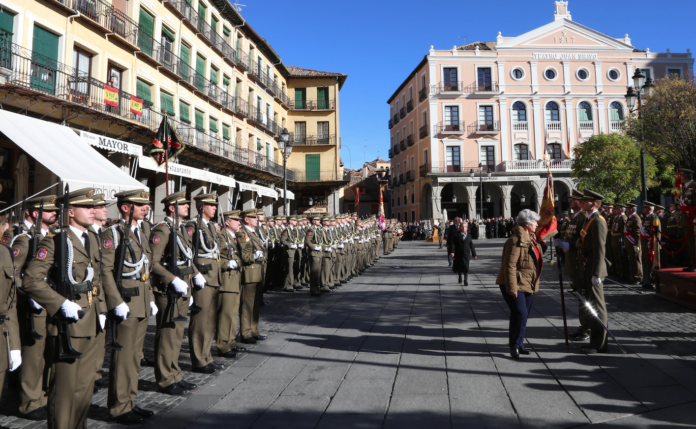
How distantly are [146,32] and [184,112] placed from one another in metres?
4.01

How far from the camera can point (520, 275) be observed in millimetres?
5723

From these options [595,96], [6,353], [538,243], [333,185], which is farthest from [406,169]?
[6,353]

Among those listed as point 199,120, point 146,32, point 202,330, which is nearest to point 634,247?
point 202,330

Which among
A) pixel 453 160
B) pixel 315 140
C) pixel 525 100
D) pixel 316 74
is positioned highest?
pixel 316 74

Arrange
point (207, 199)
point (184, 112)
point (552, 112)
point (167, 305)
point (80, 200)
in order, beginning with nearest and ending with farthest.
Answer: point (80, 200) → point (167, 305) → point (207, 199) → point (184, 112) → point (552, 112)

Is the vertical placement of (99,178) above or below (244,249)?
above

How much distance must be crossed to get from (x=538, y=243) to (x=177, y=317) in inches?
184

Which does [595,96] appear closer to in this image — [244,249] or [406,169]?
[406,169]

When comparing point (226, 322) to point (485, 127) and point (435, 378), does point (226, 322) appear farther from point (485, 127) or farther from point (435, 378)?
point (485, 127)

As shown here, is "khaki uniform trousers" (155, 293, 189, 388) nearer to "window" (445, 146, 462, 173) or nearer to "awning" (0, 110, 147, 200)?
"awning" (0, 110, 147, 200)

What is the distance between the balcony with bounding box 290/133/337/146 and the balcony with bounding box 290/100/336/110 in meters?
2.30

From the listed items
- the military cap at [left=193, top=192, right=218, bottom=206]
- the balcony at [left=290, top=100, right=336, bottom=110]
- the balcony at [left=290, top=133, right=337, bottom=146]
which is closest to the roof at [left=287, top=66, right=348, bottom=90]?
the balcony at [left=290, top=100, right=336, bottom=110]

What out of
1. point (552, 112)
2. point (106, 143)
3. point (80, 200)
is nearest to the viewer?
point (80, 200)

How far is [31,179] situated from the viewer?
43.6 ft
